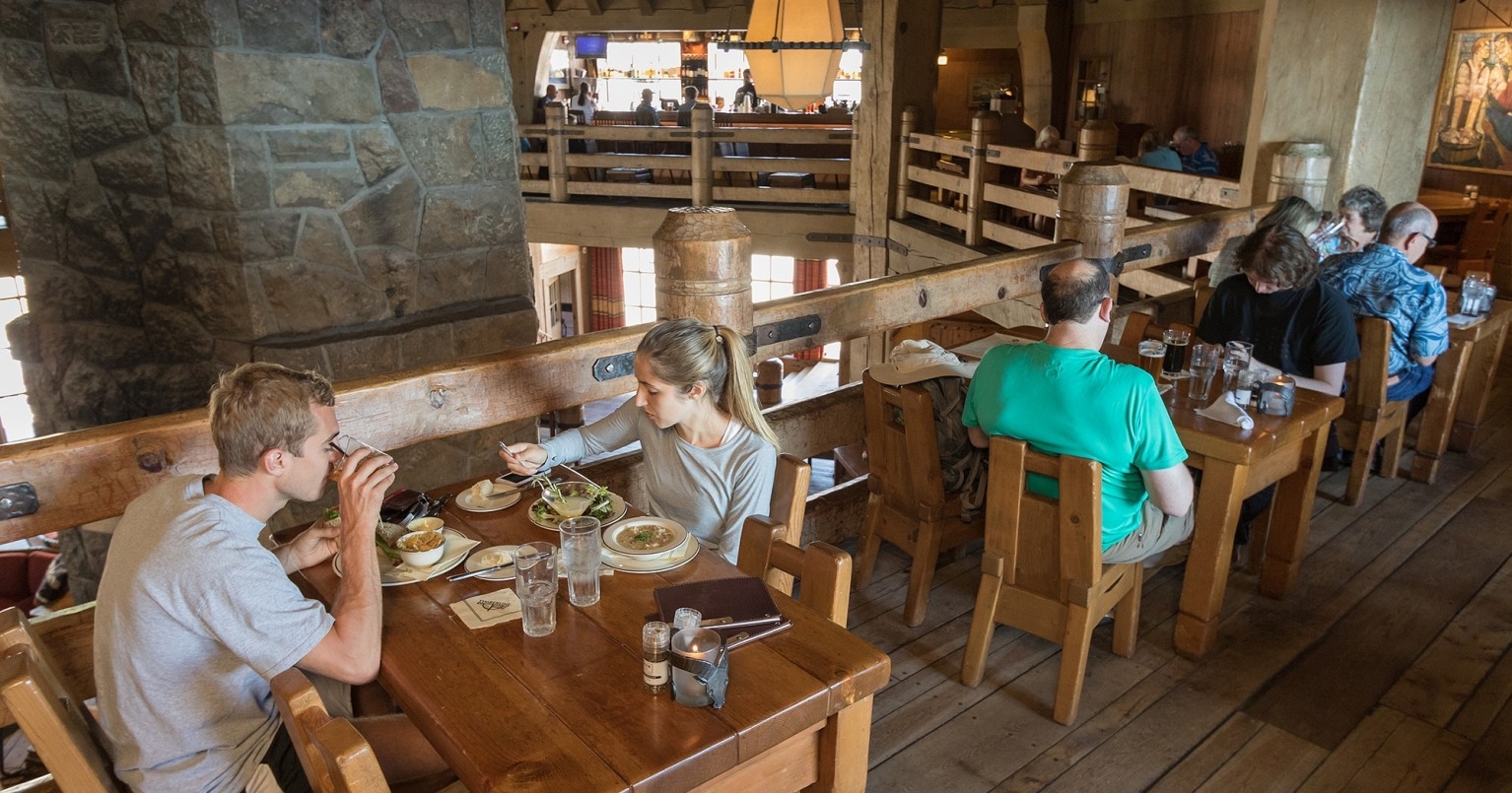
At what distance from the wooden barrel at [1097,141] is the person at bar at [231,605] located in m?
5.84

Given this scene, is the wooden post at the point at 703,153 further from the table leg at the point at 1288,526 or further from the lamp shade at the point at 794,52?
the table leg at the point at 1288,526

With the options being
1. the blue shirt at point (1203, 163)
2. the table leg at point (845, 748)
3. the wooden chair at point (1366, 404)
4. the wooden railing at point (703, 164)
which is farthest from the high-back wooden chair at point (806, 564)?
the wooden railing at point (703, 164)

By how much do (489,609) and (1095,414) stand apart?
1493mm

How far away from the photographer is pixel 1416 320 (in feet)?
12.3

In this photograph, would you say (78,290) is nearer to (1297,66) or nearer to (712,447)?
(712,447)

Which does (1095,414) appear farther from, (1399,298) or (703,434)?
(1399,298)

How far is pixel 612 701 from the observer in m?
1.56

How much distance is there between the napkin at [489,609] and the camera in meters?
1.81

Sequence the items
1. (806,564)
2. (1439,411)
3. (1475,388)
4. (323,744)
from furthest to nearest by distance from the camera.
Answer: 1. (1475,388)
2. (1439,411)
3. (806,564)
4. (323,744)

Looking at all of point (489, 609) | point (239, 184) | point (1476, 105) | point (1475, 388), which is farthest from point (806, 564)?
point (1476, 105)

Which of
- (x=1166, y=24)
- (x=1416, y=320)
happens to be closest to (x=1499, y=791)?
(x=1416, y=320)

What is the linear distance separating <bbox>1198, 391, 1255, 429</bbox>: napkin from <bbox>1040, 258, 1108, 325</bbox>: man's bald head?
22.2 inches

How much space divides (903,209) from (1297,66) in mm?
4220

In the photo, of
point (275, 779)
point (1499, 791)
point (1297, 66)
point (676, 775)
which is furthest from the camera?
point (1297, 66)
